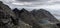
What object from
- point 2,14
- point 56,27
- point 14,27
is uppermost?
point 2,14

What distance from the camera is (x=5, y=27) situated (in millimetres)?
95250

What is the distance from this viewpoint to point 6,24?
9638 centimetres

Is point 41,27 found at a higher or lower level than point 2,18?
lower

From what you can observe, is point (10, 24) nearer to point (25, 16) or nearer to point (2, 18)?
point (2, 18)

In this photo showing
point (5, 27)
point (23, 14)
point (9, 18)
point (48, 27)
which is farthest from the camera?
point (23, 14)

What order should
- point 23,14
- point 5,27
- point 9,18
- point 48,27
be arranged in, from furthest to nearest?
point 23,14 → point 48,27 → point 9,18 → point 5,27

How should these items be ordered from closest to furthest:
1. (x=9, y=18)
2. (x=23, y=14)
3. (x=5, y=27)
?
(x=5, y=27) → (x=9, y=18) → (x=23, y=14)

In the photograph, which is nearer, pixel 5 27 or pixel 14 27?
pixel 5 27

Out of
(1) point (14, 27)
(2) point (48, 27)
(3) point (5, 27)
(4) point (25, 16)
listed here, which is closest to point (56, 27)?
(2) point (48, 27)

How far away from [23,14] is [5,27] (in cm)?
9419

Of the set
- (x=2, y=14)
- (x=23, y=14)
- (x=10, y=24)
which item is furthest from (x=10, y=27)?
(x=23, y=14)

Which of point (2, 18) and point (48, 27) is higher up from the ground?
point (2, 18)

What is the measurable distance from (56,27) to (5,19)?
7886 cm

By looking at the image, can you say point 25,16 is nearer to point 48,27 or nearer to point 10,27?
point 48,27
